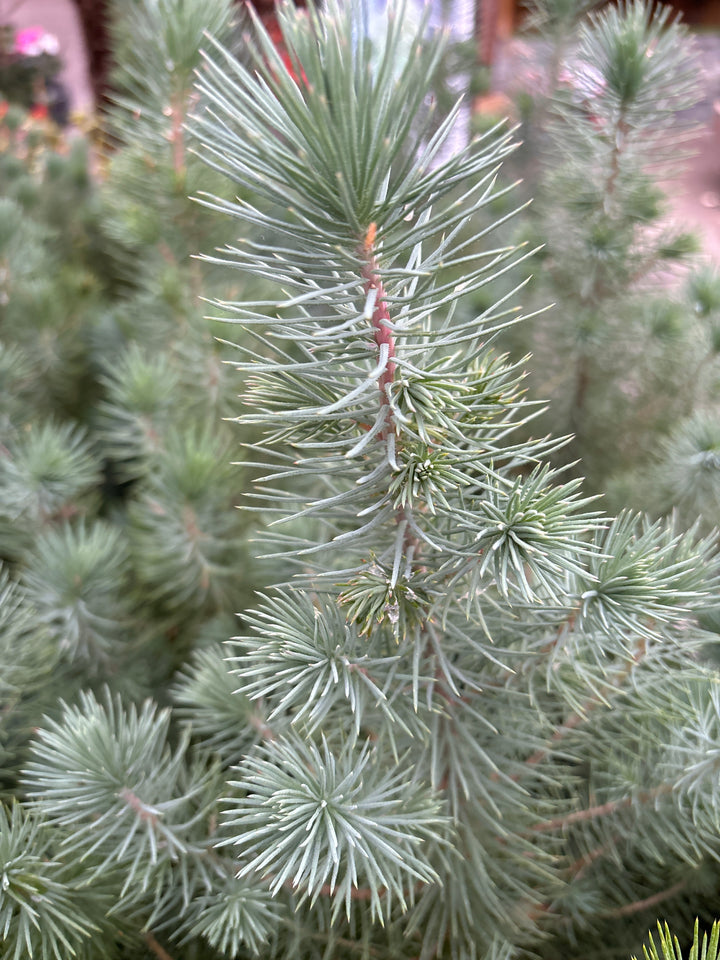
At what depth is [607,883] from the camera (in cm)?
41

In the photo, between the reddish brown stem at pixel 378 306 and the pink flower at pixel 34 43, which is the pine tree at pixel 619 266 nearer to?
the reddish brown stem at pixel 378 306

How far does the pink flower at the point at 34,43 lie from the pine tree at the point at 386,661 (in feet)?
5.73

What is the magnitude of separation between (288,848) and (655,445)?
1.52 ft

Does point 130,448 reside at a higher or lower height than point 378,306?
lower

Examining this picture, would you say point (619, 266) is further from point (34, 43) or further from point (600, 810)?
point (34, 43)

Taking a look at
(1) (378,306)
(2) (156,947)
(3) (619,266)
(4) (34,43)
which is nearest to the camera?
(1) (378,306)

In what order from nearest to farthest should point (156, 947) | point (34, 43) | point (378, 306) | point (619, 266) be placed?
point (378, 306), point (156, 947), point (619, 266), point (34, 43)

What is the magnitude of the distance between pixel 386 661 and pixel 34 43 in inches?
80.3

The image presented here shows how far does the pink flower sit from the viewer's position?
67.3 inches

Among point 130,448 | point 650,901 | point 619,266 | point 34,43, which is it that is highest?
point 34,43

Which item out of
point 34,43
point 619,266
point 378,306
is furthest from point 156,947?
point 34,43

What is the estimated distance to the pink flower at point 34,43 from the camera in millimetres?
1709

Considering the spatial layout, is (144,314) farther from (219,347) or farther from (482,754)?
(482,754)

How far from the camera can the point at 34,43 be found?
179 cm
